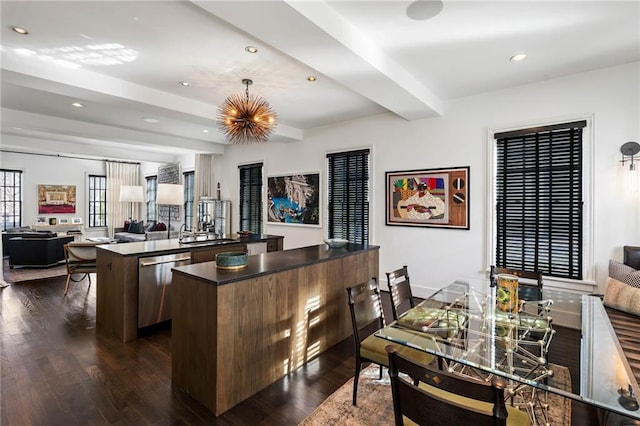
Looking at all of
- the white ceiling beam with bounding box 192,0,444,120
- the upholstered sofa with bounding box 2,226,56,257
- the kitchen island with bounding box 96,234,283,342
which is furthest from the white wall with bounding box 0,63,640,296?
Answer: the upholstered sofa with bounding box 2,226,56,257

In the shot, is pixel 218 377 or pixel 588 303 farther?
pixel 588 303

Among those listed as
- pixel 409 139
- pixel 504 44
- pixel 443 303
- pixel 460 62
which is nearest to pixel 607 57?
pixel 504 44

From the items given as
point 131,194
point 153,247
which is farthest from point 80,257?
point 131,194

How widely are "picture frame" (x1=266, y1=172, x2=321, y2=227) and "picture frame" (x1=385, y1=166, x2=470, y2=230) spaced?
1528 millimetres

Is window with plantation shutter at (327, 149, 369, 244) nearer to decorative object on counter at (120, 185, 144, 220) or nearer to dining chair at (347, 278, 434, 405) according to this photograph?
dining chair at (347, 278, 434, 405)

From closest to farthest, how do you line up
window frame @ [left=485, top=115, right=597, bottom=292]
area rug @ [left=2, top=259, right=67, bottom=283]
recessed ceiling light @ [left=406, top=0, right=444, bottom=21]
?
recessed ceiling light @ [left=406, top=0, right=444, bottom=21], window frame @ [left=485, top=115, right=597, bottom=292], area rug @ [left=2, top=259, right=67, bottom=283]

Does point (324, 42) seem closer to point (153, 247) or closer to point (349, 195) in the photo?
point (153, 247)

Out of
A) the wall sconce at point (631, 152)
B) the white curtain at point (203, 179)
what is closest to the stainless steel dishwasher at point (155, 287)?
the white curtain at point (203, 179)

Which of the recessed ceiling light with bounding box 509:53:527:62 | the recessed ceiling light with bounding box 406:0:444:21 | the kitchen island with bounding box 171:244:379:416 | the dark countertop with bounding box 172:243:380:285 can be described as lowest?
the kitchen island with bounding box 171:244:379:416

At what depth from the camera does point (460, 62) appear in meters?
3.35

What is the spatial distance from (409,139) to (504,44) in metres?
2.00

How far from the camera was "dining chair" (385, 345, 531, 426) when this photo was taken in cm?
102

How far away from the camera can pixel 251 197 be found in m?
7.39

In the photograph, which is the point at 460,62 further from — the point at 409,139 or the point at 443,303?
the point at 443,303
